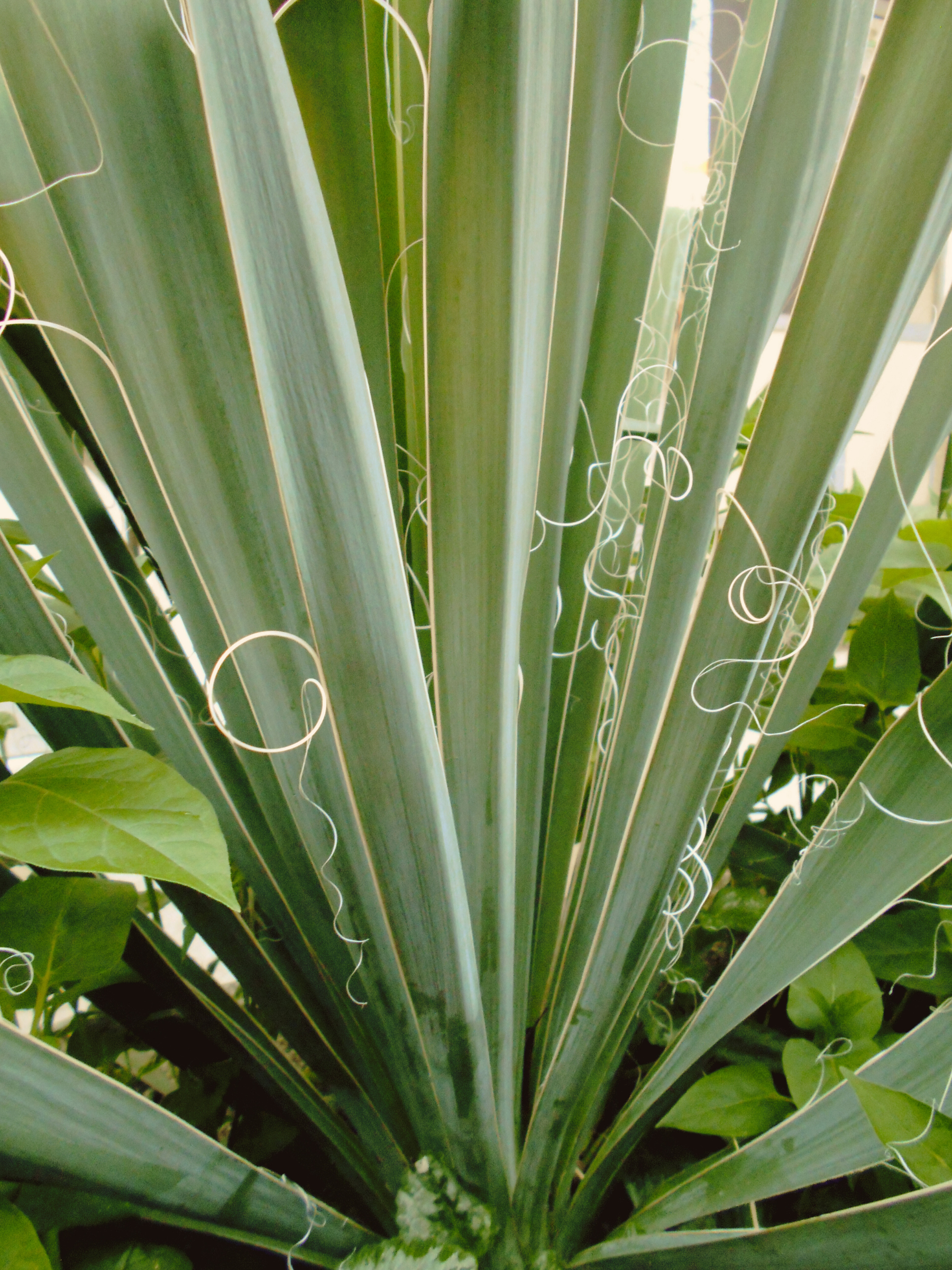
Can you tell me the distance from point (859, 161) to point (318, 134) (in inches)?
7.4

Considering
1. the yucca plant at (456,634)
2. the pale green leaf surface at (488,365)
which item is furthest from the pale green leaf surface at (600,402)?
the pale green leaf surface at (488,365)

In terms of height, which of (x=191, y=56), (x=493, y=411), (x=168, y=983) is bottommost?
(x=168, y=983)

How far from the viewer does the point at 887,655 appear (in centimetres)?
40

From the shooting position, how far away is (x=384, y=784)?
0.23 meters

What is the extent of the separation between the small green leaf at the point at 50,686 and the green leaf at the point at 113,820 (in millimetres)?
23

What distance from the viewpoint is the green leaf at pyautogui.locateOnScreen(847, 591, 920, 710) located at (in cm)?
40

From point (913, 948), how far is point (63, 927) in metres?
0.41

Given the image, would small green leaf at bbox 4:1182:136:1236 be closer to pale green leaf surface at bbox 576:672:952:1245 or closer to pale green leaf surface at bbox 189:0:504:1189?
pale green leaf surface at bbox 189:0:504:1189

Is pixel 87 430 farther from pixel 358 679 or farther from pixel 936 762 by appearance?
pixel 936 762

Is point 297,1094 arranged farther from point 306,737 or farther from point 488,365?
point 488,365

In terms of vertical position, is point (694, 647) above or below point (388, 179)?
below

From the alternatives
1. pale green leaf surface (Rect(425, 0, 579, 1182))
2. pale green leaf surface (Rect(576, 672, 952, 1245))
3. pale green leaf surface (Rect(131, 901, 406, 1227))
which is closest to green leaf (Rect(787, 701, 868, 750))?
pale green leaf surface (Rect(576, 672, 952, 1245))

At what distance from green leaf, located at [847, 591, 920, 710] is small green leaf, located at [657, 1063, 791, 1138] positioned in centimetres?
21

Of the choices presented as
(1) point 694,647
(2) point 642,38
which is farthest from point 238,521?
(2) point 642,38
